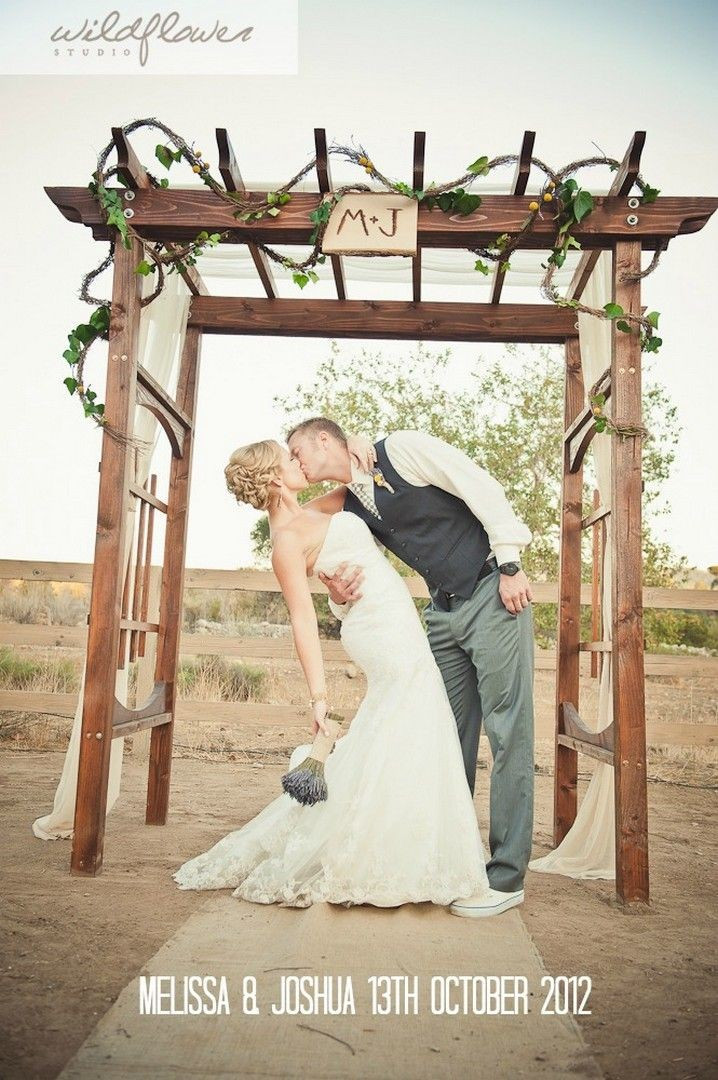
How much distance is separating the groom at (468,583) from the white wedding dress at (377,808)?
4.9 inches

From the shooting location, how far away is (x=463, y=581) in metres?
3.17

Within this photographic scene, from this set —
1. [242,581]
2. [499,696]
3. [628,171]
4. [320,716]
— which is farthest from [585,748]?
[242,581]

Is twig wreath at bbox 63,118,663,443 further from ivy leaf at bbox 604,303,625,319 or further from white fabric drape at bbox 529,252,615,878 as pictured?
white fabric drape at bbox 529,252,615,878

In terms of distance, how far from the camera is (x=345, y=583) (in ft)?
10.4

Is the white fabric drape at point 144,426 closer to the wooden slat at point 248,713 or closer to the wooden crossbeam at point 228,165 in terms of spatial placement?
the wooden crossbeam at point 228,165

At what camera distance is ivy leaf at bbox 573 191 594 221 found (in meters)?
3.10

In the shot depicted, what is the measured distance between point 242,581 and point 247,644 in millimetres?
442

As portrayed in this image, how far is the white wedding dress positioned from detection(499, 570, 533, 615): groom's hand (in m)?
0.34

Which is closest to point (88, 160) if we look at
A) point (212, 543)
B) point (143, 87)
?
point (143, 87)

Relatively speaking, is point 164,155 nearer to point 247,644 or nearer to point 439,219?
point 439,219

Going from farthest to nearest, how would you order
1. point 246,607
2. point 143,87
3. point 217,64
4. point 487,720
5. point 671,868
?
point 246,607 → point 143,87 → point 217,64 → point 671,868 → point 487,720

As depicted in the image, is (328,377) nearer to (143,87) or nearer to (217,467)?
(217,467)

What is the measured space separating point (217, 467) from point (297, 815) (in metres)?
8.07

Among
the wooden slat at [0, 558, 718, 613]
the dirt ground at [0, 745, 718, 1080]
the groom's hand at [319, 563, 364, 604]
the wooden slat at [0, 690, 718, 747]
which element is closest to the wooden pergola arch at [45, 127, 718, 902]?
the dirt ground at [0, 745, 718, 1080]
